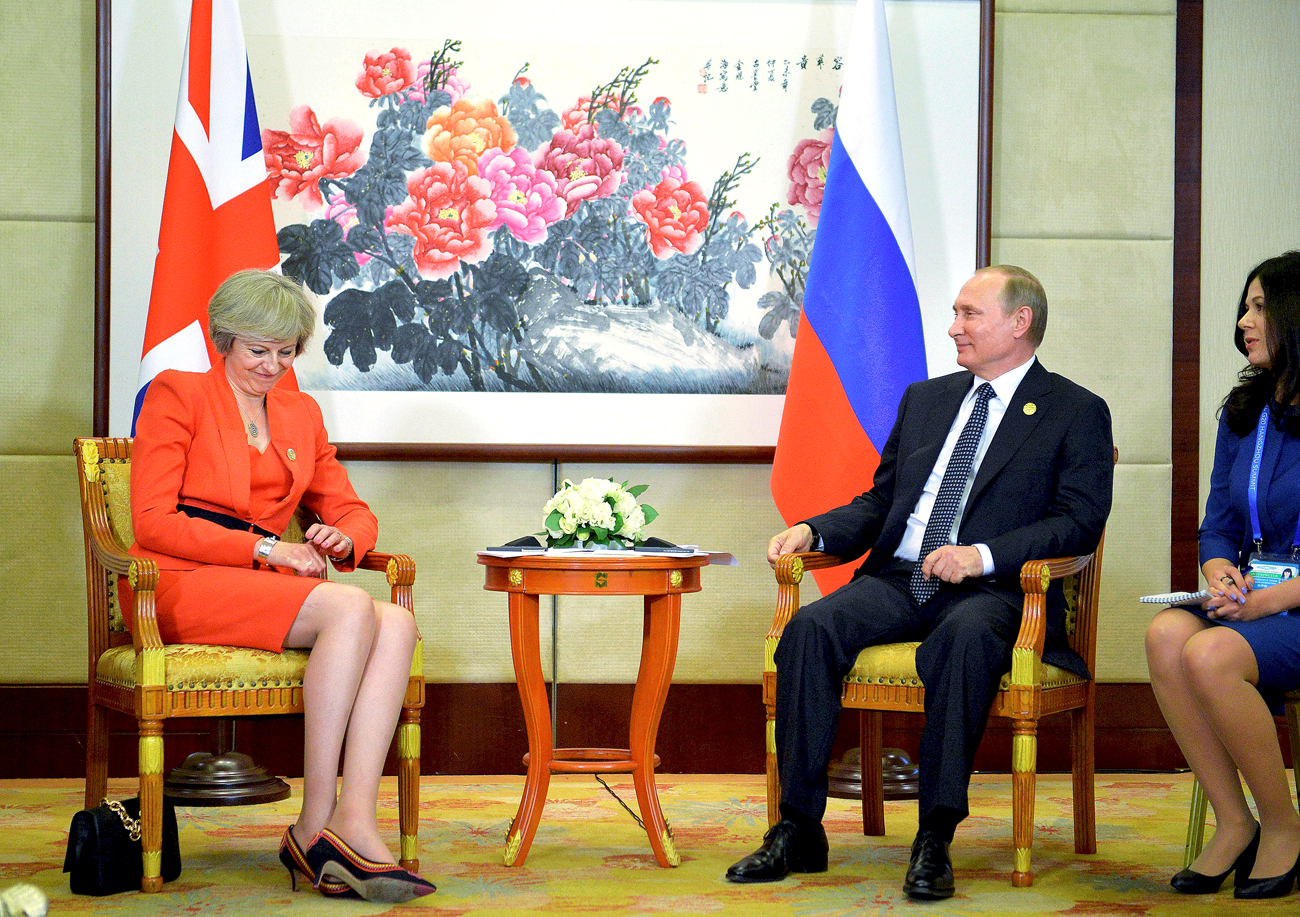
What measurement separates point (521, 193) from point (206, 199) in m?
0.97

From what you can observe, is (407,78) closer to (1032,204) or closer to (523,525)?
(523,525)

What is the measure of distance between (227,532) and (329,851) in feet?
2.50

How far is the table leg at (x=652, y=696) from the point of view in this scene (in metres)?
2.89

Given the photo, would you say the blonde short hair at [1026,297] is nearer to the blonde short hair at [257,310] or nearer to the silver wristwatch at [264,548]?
the blonde short hair at [257,310]

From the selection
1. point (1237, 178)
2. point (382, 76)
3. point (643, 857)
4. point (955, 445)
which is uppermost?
point (382, 76)

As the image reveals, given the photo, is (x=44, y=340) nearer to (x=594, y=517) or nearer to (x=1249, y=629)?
(x=594, y=517)

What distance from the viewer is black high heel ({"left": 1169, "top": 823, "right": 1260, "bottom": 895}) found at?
264cm

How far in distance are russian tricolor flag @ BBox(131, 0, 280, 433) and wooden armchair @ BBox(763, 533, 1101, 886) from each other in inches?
72.3

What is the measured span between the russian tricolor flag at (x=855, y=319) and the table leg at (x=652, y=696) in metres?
0.78

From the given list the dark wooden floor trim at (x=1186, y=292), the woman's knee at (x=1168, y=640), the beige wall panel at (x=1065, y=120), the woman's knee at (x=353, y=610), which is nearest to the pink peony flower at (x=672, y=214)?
the beige wall panel at (x=1065, y=120)

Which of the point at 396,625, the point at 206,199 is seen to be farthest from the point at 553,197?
the point at 396,625

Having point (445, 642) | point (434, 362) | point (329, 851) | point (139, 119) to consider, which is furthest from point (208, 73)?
point (329, 851)

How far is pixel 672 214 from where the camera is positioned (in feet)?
13.1

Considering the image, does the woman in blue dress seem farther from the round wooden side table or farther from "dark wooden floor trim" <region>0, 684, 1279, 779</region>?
"dark wooden floor trim" <region>0, 684, 1279, 779</region>
